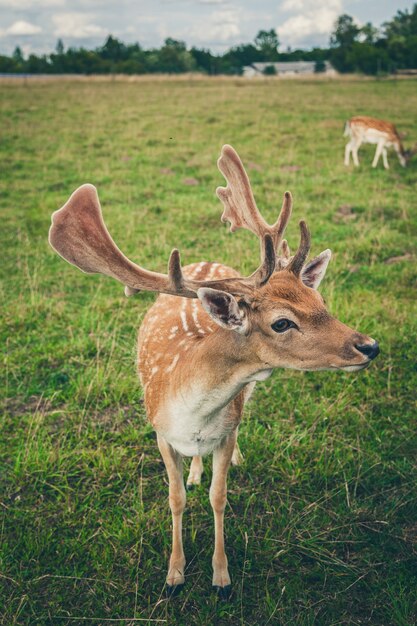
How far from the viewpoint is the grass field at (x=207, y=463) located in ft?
8.79

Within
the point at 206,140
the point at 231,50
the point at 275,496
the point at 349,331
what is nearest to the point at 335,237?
the point at 275,496

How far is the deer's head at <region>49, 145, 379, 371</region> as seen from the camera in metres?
2.13

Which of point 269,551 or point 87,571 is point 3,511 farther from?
point 269,551

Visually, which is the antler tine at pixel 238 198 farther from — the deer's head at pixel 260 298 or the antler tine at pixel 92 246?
the antler tine at pixel 92 246

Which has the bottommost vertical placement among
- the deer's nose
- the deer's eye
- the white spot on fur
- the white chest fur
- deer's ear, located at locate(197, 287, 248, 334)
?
the white chest fur

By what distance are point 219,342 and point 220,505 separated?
1.03 metres

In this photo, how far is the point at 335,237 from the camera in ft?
22.7

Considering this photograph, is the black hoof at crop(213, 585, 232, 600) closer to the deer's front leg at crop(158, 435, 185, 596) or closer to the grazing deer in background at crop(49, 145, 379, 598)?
the grazing deer in background at crop(49, 145, 379, 598)

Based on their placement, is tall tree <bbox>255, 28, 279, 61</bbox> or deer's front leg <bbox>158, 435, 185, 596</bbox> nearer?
deer's front leg <bbox>158, 435, 185, 596</bbox>

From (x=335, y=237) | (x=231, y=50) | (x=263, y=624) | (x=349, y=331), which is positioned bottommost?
(x=263, y=624)

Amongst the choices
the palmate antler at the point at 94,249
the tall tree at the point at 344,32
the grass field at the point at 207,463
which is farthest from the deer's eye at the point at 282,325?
the tall tree at the point at 344,32

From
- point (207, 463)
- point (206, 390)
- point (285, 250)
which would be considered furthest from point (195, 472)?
point (285, 250)

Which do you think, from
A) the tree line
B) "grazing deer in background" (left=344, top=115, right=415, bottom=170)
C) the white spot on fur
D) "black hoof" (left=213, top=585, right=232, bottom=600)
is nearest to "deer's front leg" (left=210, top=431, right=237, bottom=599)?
"black hoof" (left=213, top=585, right=232, bottom=600)

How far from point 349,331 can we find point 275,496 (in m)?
1.49
